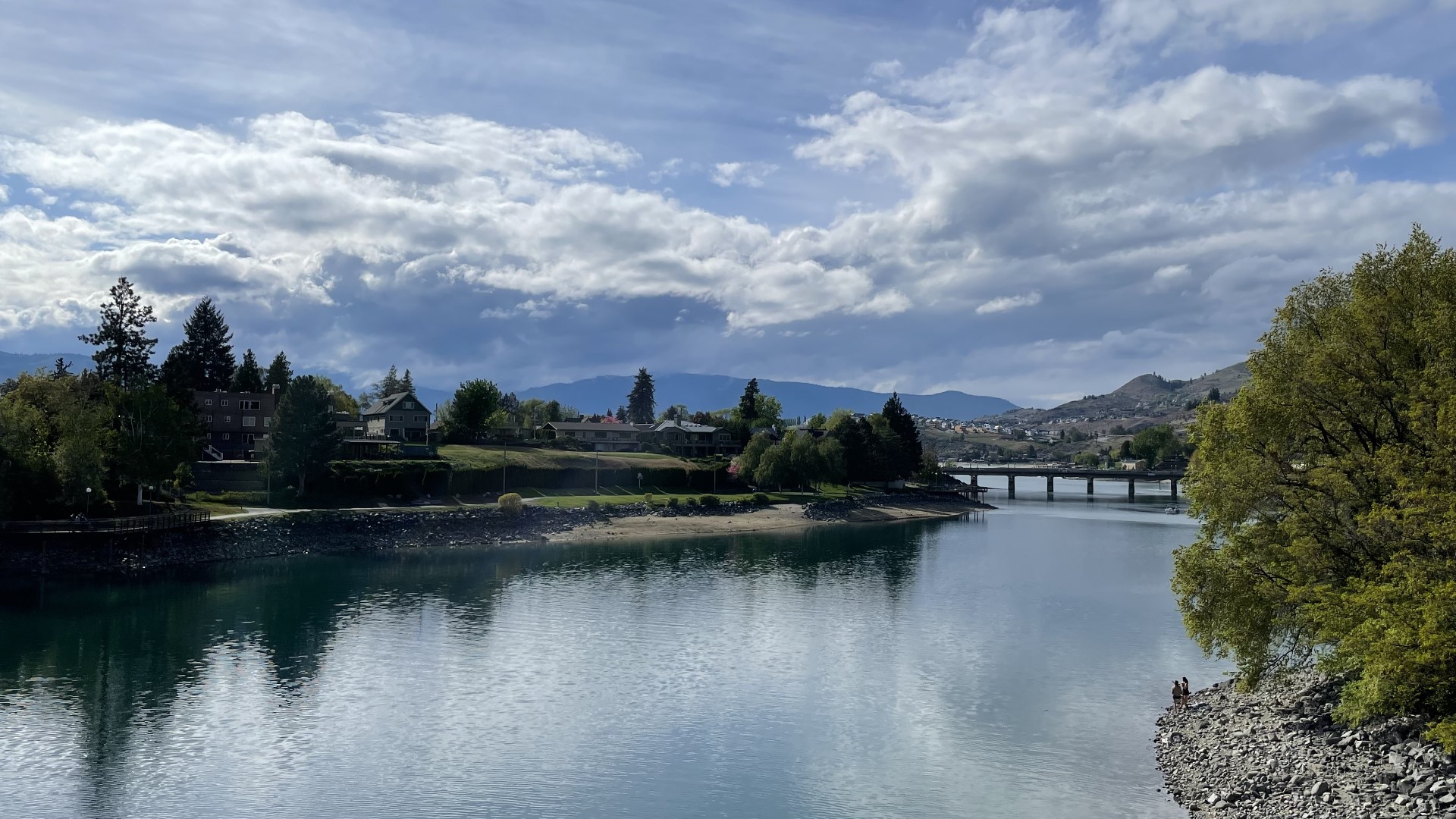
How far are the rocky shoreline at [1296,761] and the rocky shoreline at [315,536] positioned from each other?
75550mm

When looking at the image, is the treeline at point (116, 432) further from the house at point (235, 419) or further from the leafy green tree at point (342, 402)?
the leafy green tree at point (342, 402)

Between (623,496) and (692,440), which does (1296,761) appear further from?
(692,440)

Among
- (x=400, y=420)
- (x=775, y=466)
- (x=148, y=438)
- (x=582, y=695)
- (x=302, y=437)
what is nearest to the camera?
(x=582, y=695)

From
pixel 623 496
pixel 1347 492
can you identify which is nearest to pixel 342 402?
pixel 623 496

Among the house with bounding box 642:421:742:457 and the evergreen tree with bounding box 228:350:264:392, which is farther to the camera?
the house with bounding box 642:421:742:457

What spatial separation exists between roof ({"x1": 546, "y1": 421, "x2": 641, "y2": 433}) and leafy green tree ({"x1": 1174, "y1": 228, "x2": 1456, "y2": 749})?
147 meters

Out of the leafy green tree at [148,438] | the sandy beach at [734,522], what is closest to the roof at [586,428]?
the sandy beach at [734,522]

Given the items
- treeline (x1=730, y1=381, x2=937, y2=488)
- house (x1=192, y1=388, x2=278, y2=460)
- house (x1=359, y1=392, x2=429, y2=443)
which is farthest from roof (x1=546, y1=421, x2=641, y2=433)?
house (x1=192, y1=388, x2=278, y2=460)

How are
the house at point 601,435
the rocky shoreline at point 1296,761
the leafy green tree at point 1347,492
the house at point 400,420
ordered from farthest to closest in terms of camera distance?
the house at point 601,435 < the house at point 400,420 < the leafy green tree at point 1347,492 < the rocky shoreline at point 1296,761

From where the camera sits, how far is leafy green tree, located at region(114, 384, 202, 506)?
85.4m

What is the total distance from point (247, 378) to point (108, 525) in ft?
269

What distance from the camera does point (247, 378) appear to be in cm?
15450

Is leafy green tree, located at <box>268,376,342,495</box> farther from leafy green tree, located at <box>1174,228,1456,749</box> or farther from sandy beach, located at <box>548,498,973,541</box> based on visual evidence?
→ leafy green tree, located at <box>1174,228,1456,749</box>

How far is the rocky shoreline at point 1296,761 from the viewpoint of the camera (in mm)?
25719
